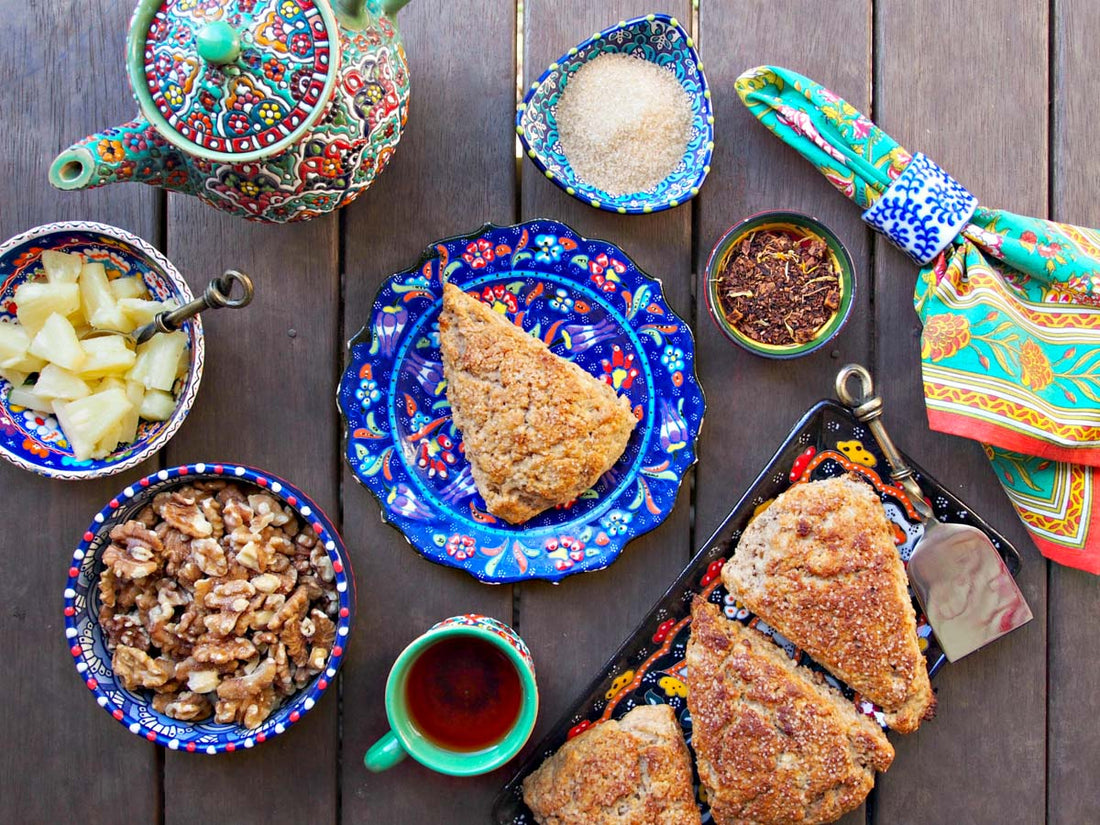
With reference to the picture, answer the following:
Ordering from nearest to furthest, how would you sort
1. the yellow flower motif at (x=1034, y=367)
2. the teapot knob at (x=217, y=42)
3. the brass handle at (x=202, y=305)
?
the teapot knob at (x=217, y=42) < the brass handle at (x=202, y=305) < the yellow flower motif at (x=1034, y=367)

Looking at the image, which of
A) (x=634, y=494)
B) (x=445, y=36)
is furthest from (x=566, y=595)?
(x=445, y=36)

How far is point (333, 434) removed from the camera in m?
1.34

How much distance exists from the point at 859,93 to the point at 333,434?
102 cm

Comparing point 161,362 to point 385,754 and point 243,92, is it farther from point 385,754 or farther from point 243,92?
point 385,754

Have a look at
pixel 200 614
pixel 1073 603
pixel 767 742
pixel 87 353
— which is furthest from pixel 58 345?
pixel 1073 603

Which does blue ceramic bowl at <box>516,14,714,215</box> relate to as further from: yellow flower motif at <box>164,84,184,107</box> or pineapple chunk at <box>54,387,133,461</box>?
pineapple chunk at <box>54,387,133,461</box>

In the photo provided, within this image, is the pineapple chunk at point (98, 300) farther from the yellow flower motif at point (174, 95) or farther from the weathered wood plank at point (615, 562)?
the weathered wood plank at point (615, 562)

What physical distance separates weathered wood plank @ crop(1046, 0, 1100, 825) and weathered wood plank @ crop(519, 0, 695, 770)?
0.61 metres

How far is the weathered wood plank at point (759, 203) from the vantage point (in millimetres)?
1343

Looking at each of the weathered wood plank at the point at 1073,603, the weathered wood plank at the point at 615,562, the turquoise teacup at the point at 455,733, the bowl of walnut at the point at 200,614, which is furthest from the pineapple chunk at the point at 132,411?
the weathered wood plank at the point at 1073,603

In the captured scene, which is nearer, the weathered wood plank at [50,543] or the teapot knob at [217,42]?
the teapot knob at [217,42]

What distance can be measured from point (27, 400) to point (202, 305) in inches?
13.6

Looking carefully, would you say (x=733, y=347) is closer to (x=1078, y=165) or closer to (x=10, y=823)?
(x=1078, y=165)

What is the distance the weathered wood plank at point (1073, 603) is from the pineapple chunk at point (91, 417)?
149cm
